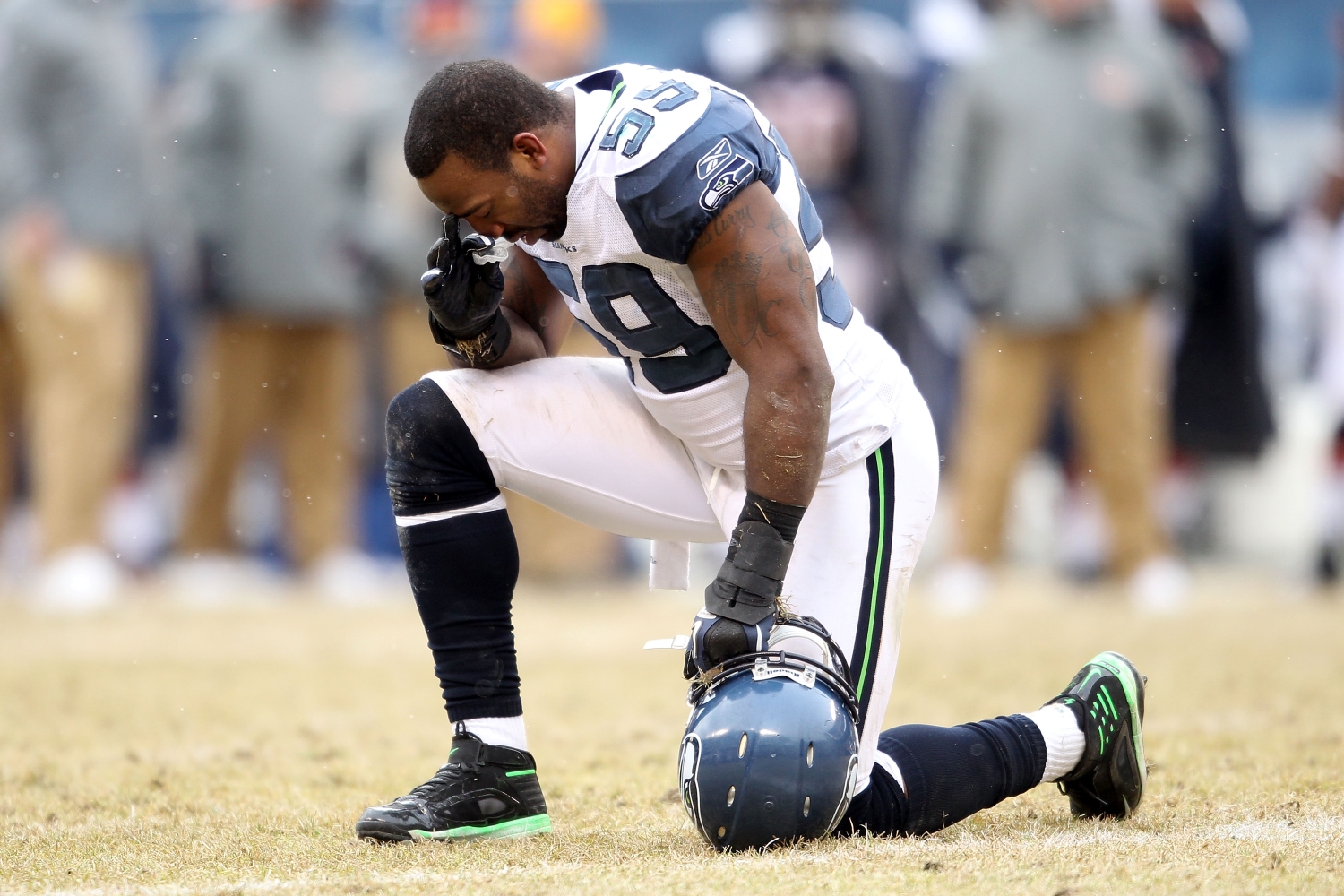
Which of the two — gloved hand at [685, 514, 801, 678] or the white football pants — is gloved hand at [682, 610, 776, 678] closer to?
gloved hand at [685, 514, 801, 678]

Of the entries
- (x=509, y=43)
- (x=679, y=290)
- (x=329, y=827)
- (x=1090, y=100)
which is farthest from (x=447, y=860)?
(x=509, y=43)

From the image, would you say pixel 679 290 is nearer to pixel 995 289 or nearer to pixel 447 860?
pixel 447 860

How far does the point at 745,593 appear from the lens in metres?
2.92

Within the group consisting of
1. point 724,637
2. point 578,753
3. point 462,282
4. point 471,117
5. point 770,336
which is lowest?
point 578,753

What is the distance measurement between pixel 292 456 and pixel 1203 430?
467 cm

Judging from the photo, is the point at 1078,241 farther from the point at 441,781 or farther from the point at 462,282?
the point at 441,781

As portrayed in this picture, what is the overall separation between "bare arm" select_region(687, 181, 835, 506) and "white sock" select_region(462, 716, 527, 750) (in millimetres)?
693

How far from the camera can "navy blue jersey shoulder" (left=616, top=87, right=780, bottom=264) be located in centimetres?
291

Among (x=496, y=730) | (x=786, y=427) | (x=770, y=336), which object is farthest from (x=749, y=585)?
(x=496, y=730)

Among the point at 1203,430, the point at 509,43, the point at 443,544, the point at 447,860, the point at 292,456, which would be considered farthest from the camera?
the point at 509,43

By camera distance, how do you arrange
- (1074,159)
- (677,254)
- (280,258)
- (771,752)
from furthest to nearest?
1. (280,258)
2. (1074,159)
3. (677,254)
4. (771,752)

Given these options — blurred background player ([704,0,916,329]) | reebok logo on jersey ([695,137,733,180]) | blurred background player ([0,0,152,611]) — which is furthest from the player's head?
blurred background player ([704,0,916,329])

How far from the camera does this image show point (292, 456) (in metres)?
8.56

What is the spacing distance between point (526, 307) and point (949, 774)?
1233 mm
